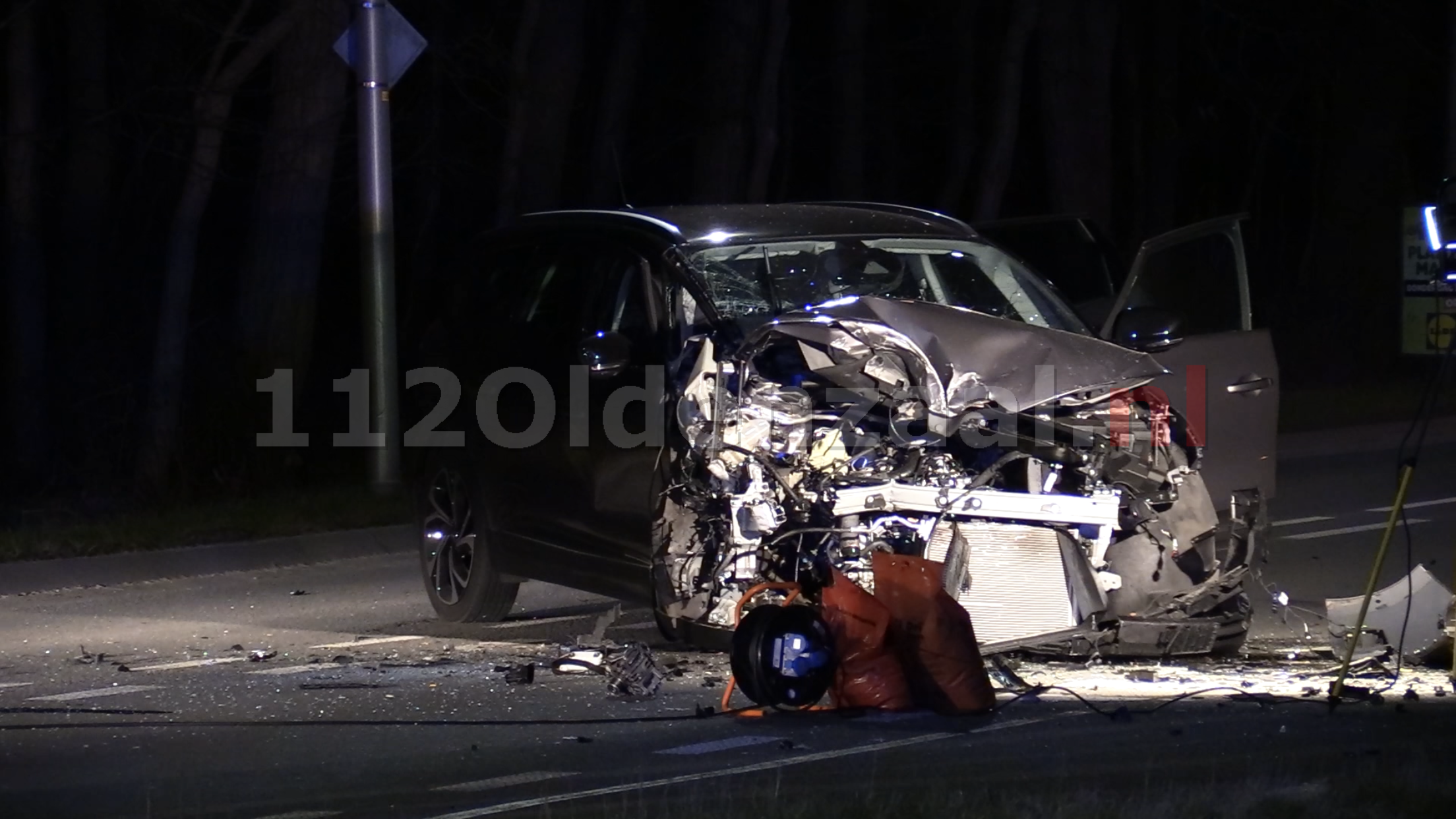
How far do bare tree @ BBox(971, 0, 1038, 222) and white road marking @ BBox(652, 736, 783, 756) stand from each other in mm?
16199

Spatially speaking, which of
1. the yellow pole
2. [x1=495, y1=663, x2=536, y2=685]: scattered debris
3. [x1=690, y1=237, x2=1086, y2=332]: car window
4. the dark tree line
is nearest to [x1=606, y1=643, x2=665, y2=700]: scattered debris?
[x1=495, y1=663, x2=536, y2=685]: scattered debris

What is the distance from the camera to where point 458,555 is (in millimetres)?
9602

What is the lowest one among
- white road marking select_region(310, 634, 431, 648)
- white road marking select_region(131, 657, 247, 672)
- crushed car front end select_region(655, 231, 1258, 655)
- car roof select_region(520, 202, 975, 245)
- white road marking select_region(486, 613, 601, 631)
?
white road marking select_region(131, 657, 247, 672)

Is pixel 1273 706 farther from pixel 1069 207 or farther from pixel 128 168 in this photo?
pixel 128 168

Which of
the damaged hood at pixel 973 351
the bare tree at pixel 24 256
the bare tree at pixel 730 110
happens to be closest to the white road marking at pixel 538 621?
the damaged hood at pixel 973 351

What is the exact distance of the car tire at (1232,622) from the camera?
7.61 meters

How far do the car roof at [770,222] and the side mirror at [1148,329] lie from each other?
0.96 m

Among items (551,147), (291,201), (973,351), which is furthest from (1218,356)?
(551,147)

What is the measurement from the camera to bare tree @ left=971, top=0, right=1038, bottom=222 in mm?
22516

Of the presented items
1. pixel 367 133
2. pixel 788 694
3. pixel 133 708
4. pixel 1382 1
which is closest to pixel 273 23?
pixel 367 133

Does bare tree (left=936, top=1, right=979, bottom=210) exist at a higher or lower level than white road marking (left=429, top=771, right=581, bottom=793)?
higher

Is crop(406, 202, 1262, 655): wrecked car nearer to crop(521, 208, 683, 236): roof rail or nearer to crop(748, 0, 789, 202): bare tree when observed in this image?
crop(521, 208, 683, 236): roof rail

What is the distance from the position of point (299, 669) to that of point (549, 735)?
74.6 inches

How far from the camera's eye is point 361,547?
1239 cm
